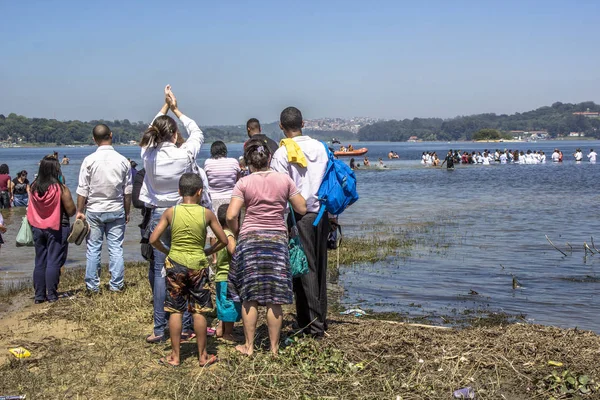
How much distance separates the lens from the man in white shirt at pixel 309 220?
6004 millimetres

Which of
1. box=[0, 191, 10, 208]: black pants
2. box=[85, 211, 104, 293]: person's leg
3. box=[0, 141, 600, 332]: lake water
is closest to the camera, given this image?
box=[85, 211, 104, 293]: person's leg

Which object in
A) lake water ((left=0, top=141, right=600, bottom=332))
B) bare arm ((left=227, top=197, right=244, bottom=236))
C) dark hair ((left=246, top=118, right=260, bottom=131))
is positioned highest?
dark hair ((left=246, top=118, right=260, bottom=131))

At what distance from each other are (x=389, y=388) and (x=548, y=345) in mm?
1835

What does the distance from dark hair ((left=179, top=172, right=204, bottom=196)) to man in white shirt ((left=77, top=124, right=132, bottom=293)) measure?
2.49 metres

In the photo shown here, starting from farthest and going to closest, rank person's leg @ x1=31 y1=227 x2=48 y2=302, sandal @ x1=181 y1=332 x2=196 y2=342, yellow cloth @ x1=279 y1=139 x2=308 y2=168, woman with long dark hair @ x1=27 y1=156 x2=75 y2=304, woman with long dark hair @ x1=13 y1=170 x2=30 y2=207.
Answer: woman with long dark hair @ x1=13 y1=170 x2=30 y2=207 → person's leg @ x1=31 y1=227 x2=48 y2=302 → woman with long dark hair @ x1=27 y1=156 x2=75 y2=304 → sandal @ x1=181 y1=332 x2=196 y2=342 → yellow cloth @ x1=279 y1=139 x2=308 y2=168

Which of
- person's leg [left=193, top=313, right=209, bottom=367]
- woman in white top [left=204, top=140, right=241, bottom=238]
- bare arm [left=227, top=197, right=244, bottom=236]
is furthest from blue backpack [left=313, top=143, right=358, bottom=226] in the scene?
woman in white top [left=204, top=140, right=241, bottom=238]

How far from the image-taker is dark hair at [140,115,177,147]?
5.97m

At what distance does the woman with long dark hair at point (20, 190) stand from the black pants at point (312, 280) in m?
19.0

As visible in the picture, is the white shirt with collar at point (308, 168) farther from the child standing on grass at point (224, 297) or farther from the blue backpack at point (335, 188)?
the child standing on grass at point (224, 297)

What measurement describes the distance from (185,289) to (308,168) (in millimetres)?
1537

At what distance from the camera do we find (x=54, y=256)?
8.27 m

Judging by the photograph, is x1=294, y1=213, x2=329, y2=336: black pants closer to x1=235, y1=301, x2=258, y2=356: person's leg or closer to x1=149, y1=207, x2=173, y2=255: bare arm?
x1=235, y1=301, x2=258, y2=356: person's leg

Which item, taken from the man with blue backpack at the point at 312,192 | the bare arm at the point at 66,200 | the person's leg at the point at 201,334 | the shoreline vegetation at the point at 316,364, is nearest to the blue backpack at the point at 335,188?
the man with blue backpack at the point at 312,192

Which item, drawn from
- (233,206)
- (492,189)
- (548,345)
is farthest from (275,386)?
(492,189)
